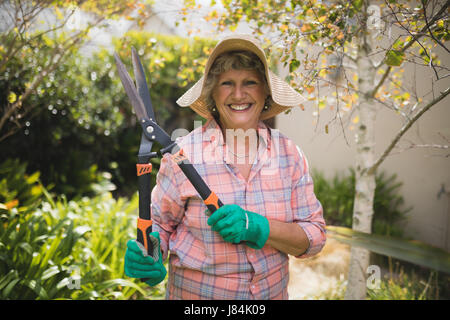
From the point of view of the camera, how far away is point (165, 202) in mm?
1506

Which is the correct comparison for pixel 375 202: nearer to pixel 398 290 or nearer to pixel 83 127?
A: pixel 398 290

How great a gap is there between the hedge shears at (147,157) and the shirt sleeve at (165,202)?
0.64 feet

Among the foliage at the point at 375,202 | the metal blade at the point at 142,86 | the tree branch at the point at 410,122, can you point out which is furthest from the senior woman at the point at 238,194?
the foliage at the point at 375,202

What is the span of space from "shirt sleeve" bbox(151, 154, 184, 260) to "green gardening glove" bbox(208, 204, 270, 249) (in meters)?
0.28

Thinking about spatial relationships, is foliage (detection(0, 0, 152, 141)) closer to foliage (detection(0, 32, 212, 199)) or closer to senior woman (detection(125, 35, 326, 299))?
foliage (detection(0, 32, 212, 199))

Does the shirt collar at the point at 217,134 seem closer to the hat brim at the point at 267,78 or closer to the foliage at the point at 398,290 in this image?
the hat brim at the point at 267,78

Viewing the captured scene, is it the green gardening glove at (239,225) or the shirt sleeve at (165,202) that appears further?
the shirt sleeve at (165,202)

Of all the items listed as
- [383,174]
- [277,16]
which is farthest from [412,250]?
[383,174]

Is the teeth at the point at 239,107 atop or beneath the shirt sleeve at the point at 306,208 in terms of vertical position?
atop

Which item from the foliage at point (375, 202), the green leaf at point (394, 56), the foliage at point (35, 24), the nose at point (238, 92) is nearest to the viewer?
the green leaf at point (394, 56)

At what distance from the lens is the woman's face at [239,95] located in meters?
1.50

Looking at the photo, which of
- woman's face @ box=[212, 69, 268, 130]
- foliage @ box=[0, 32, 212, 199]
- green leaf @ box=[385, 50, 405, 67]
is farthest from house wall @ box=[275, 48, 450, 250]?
foliage @ box=[0, 32, 212, 199]

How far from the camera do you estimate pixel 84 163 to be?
5.02 meters

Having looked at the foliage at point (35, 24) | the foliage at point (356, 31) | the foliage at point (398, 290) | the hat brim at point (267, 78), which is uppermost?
the foliage at point (35, 24)
